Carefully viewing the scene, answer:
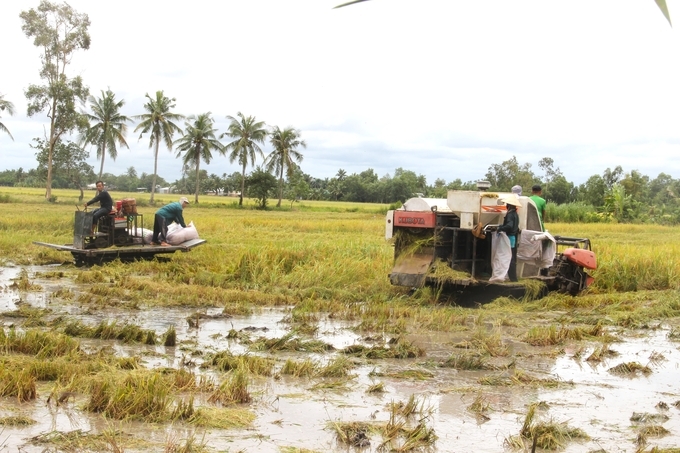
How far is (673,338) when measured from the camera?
944cm

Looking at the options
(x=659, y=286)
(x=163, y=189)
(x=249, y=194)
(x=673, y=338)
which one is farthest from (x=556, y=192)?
(x=163, y=189)

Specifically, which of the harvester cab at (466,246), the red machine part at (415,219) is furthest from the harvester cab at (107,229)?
the red machine part at (415,219)

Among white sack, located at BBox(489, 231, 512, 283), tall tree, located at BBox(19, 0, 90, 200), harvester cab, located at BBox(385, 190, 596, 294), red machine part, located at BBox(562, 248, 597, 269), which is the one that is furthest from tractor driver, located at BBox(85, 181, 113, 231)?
tall tree, located at BBox(19, 0, 90, 200)

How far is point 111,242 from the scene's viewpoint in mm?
15219

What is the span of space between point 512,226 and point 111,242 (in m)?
8.35

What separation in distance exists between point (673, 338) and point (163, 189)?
11945 cm

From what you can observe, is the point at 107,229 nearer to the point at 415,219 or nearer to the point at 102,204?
the point at 102,204

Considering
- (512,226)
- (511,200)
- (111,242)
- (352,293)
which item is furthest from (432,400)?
(111,242)

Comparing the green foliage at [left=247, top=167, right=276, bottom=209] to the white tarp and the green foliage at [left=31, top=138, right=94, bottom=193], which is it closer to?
the green foliage at [left=31, top=138, right=94, bottom=193]

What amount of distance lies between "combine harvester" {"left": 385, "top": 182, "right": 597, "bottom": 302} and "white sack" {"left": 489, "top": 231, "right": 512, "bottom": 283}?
8 centimetres

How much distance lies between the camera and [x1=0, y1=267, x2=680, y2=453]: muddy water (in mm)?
5023

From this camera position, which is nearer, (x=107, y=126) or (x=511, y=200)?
(x=511, y=200)

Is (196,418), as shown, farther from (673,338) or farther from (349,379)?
(673,338)

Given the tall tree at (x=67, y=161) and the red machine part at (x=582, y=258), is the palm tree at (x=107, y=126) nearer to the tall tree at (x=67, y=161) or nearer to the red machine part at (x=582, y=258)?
the tall tree at (x=67, y=161)
